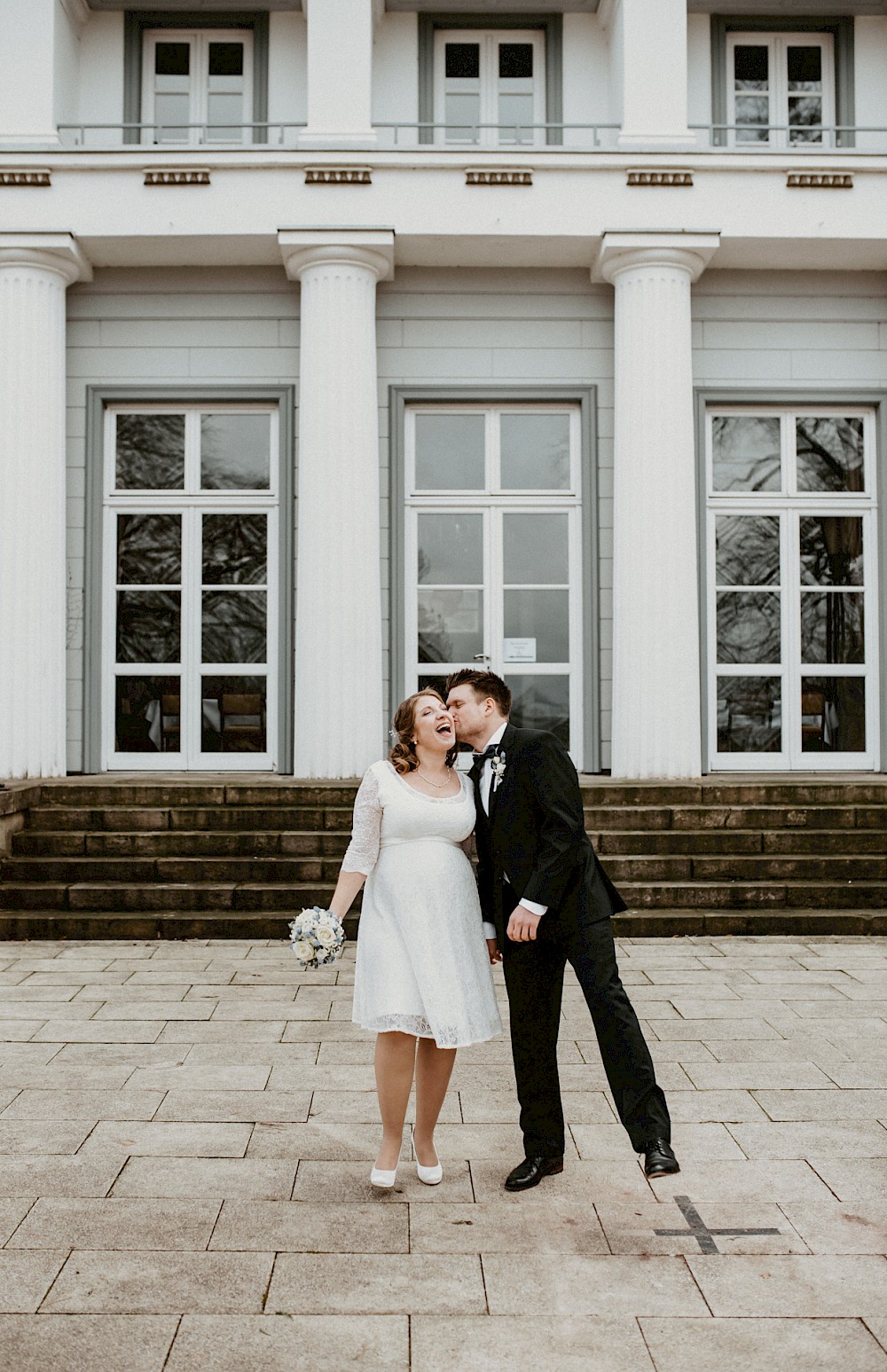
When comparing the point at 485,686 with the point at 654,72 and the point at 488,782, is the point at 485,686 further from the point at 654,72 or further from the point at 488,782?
the point at 654,72

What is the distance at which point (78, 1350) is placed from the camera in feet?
10.1

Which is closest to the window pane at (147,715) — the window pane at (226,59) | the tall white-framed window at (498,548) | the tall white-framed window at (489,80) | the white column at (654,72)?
the tall white-framed window at (498,548)

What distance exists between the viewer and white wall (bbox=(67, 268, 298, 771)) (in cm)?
1167

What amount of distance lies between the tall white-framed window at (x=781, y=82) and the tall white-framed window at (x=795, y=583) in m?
2.86

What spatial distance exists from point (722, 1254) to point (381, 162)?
9789mm

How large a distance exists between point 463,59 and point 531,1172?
1114cm

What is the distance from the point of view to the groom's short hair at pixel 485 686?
4422 millimetres

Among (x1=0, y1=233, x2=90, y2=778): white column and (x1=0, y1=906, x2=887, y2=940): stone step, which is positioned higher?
(x1=0, y1=233, x2=90, y2=778): white column

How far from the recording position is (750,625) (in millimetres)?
11977

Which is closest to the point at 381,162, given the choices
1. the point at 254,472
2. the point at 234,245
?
the point at 234,245

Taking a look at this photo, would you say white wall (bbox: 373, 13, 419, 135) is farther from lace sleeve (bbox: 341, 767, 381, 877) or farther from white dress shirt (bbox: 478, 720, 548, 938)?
lace sleeve (bbox: 341, 767, 381, 877)

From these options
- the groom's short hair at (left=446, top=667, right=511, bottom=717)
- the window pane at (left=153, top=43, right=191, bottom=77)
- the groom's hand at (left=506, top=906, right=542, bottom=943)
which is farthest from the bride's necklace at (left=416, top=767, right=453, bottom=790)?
the window pane at (left=153, top=43, right=191, bottom=77)

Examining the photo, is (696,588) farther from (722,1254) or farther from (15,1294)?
(15,1294)

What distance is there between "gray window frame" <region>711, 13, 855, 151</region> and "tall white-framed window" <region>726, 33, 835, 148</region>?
0.20 feet
